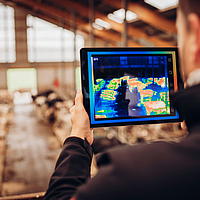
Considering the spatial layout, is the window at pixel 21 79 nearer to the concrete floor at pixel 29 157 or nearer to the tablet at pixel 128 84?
the concrete floor at pixel 29 157

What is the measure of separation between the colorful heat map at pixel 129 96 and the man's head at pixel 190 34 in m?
0.43

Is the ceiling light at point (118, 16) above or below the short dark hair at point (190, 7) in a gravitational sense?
above

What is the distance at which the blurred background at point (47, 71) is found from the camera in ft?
17.3

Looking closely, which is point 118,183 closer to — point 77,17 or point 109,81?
point 109,81

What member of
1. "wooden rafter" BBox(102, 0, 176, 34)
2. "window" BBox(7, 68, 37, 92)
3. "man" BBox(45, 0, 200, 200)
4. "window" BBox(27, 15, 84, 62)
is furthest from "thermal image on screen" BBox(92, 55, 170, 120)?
"window" BBox(7, 68, 37, 92)

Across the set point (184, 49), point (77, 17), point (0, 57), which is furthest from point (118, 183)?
point (0, 57)

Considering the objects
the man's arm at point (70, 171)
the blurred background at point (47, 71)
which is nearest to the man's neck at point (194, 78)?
the man's arm at point (70, 171)

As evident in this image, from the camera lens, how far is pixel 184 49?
57 centimetres

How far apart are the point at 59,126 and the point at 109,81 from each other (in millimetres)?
6147

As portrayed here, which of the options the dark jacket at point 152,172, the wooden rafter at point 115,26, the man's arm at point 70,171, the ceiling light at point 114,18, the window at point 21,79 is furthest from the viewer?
the window at point 21,79

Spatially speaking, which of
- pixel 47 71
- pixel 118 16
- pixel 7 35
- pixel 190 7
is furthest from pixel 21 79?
pixel 190 7

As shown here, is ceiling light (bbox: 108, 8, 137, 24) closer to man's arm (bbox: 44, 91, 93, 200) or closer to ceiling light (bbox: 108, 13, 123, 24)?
ceiling light (bbox: 108, 13, 123, 24)

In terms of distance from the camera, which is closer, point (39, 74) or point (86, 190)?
point (86, 190)

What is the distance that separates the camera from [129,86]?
1.02m
